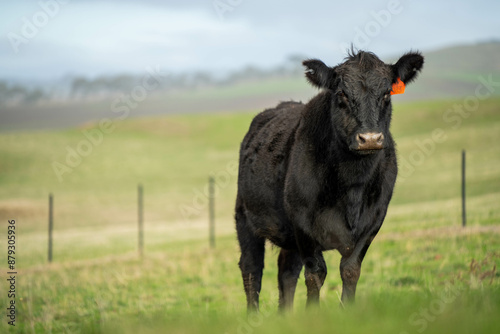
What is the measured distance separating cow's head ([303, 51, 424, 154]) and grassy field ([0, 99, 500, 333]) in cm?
159

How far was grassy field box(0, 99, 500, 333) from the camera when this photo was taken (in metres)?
5.04

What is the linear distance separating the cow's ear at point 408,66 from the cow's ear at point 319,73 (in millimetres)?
718

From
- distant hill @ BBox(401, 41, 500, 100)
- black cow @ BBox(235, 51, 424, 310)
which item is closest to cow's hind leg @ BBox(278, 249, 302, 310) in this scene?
black cow @ BBox(235, 51, 424, 310)

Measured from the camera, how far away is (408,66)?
22.4 ft

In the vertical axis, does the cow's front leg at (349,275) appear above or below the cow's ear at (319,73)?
below

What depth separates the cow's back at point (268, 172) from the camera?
7.25 meters

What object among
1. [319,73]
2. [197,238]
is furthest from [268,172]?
[197,238]

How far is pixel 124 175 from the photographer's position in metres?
46.0

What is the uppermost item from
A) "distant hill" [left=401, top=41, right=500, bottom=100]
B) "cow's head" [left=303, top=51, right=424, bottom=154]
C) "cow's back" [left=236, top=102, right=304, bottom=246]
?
"distant hill" [left=401, top=41, right=500, bottom=100]

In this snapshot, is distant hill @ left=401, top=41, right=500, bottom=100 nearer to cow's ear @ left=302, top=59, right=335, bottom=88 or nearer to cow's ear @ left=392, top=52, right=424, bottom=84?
cow's ear @ left=392, top=52, right=424, bottom=84

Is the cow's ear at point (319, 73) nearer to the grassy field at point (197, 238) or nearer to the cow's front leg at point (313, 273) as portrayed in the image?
the cow's front leg at point (313, 273)

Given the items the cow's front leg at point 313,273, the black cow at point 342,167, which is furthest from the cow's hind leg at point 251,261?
the cow's front leg at point 313,273

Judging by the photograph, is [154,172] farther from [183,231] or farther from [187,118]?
[187,118]

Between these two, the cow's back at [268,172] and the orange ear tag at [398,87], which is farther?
the cow's back at [268,172]
